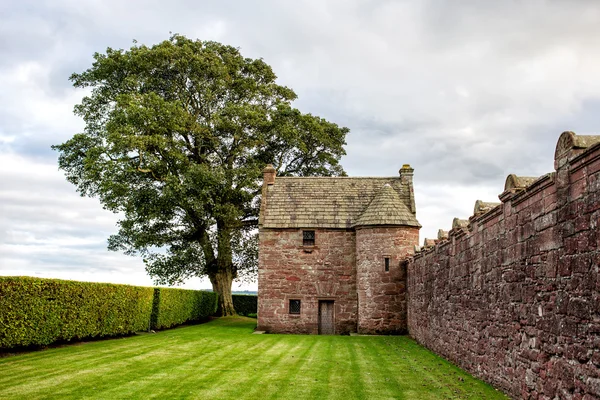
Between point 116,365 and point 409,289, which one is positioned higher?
point 409,289

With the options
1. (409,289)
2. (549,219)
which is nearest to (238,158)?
(409,289)

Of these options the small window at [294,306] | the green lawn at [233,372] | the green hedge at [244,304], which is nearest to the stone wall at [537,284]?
the green lawn at [233,372]

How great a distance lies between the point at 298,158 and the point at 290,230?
10.5m

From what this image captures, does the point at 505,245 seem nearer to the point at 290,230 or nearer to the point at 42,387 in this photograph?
the point at 42,387

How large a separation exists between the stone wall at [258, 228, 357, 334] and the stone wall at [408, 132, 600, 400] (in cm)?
1097

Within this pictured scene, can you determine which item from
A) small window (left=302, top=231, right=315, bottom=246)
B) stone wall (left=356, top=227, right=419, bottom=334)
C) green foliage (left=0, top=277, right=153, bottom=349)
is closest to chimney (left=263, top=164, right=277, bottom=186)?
small window (left=302, top=231, right=315, bottom=246)

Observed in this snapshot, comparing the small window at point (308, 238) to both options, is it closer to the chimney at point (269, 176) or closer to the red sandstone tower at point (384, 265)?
the red sandstone tower at point (384, 265)

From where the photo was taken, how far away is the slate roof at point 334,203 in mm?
24141

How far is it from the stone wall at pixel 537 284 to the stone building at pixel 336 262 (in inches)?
369

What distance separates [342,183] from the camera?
2755 cm

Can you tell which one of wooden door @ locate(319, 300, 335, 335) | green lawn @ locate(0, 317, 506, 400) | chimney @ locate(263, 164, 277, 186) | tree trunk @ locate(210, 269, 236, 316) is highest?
chimney @ locate(263, 164, 277, 186)

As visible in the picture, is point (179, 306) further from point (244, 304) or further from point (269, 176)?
point (244, 304)

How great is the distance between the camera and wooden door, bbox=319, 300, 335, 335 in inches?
971

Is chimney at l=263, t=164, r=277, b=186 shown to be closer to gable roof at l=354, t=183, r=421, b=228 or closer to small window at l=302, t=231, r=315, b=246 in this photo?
small window at l=302, t=231, r=315, b=246
